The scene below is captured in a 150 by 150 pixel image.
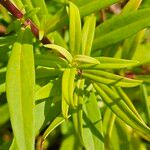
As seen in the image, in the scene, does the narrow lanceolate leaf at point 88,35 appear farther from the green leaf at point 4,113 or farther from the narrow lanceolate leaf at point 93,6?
the green leaf at point 4,113

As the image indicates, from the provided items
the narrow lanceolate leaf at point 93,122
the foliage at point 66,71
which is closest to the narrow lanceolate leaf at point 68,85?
the foliage at point 66,71

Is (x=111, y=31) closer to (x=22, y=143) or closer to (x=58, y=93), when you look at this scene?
(x=58, y=93)

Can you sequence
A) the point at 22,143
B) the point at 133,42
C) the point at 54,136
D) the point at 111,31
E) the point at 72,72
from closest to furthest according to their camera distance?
1. the point at 22,143
2. the point at 72,72
3. the point at 111,31
4. the point at 133,42
5. the point at 54,136

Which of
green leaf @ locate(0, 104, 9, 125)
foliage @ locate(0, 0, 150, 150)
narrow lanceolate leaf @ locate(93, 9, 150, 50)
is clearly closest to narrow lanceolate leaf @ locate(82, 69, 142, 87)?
Result: foliage @ locate(0, 0, 150, 150)

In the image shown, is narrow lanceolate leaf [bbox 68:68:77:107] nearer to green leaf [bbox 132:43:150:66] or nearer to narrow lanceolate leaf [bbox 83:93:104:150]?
narrow lanceolate leaf [bbox 83:93:104:150]

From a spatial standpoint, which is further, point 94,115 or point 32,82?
point 94,115

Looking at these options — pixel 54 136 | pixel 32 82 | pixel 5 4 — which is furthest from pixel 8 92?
pixel 54 136
